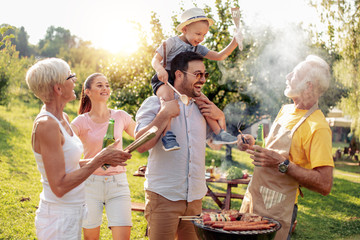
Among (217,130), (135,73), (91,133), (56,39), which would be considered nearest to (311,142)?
(217,130)

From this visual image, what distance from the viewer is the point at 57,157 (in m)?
2.34

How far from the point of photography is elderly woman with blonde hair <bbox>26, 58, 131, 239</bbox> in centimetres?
235

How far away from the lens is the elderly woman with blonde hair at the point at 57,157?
235 cm

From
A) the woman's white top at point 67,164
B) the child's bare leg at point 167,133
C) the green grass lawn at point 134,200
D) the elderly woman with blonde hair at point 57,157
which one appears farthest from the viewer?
the green grass lawn at point 134,200

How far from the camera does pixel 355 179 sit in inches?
610

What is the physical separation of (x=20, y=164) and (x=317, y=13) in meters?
12.3

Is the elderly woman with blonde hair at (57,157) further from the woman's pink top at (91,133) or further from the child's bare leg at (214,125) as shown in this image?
the woman's pink top at (91,133)

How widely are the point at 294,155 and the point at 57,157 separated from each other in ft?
5.90

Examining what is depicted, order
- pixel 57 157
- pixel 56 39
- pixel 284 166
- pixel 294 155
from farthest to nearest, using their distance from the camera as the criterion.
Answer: pixel 56 39
pixel 294 155
pixel 284 166
pixel 57 157

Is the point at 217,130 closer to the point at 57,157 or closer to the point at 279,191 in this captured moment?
the point at 279,191

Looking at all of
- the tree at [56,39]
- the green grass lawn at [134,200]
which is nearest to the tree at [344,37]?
the green grass lawn at [134,200]

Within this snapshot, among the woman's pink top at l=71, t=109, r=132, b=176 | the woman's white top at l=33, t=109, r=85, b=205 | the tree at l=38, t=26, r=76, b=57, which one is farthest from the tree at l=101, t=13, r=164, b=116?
the tree at l=38, t=26, r=76, b=57

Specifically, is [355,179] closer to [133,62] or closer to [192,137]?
[133,62]

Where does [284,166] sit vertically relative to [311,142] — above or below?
below
